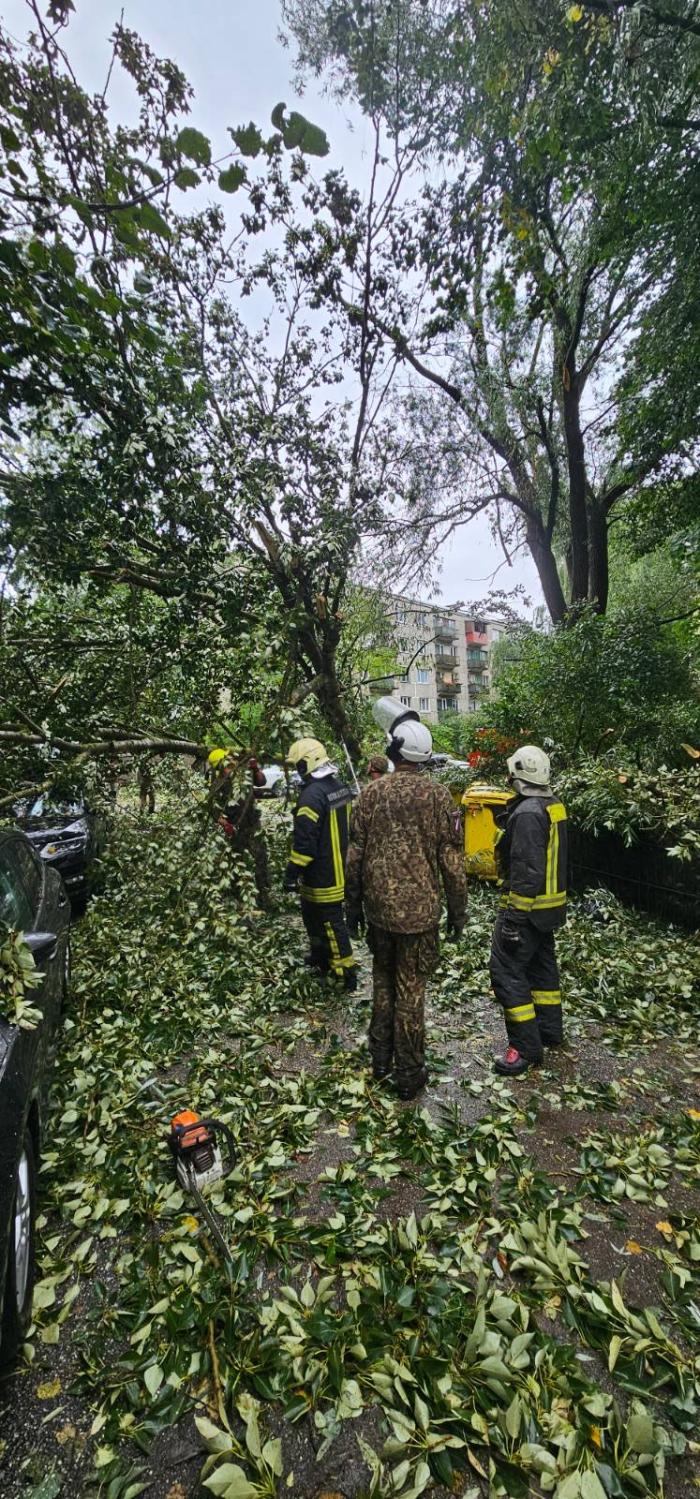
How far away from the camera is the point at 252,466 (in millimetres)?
6535

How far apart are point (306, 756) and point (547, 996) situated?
7.81 ft

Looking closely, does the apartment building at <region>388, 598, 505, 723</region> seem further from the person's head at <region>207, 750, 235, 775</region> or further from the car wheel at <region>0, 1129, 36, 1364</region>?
the car wheel at <region>0, 1129, 36, 1364</region>

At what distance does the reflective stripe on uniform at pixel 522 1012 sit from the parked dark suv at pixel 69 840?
4.78 meters

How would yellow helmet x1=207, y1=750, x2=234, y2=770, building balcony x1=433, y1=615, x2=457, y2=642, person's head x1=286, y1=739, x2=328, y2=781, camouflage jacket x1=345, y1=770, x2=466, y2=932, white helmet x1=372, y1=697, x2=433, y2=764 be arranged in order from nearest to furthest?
1. camouflage jacket x1=345, y1=770, x2=466, y2=932
2. white helmet x1=372, y1=697, x2=433, y2=764
3. person's head x1=286, y1=739, x2=328, y2=781
4. yellow helmet x1=207, y1=750, x2=234, y2=770
5. building balcony x1=433, y1=615, x2=457, y2=642

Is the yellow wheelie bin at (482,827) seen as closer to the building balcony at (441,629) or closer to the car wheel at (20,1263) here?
the building balcony at (441,629)

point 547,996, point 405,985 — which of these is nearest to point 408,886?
point 405,985

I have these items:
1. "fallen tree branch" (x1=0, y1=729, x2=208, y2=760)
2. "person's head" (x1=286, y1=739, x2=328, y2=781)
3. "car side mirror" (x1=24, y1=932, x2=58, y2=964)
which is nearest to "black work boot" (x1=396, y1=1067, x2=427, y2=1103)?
"car side mirror" (x1=24, y1=932, x2=58, y2=964)

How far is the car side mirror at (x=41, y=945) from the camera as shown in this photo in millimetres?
2311

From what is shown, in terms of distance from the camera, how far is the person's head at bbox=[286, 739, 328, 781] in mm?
4723

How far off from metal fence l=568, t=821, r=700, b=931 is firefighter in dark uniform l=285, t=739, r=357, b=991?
275 cm

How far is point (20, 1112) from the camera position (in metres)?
2.07

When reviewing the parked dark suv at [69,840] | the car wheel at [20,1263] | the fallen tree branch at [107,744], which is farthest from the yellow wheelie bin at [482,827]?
the car wheel at [20,1263]

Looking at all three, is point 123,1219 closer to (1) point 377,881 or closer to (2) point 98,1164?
(2) point 98,1164

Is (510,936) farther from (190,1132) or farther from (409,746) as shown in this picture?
(190,1132)
